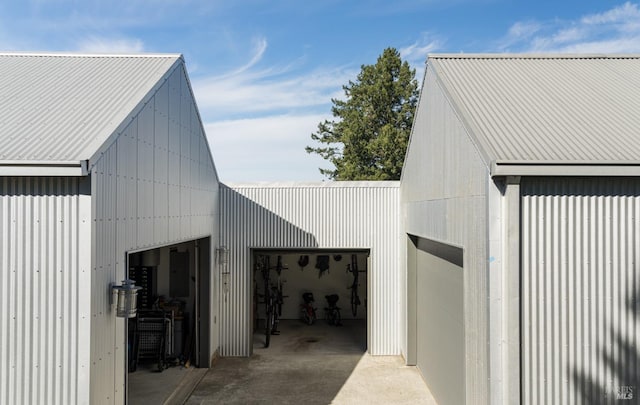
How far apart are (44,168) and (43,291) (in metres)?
1.10

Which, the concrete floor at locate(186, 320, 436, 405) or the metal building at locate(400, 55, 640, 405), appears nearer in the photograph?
the metal building at locate(400, 55, 640, 405)

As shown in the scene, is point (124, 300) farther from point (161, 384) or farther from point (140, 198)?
point (161, 384)

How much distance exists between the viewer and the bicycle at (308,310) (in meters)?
13.1

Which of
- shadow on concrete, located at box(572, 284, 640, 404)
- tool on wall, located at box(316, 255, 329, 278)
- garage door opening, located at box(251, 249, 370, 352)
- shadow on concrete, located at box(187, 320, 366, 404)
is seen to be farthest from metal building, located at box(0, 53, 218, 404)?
tool on wall, located at box(316, 255, 329, 278)

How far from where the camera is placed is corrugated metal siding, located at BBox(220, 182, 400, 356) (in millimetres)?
9828

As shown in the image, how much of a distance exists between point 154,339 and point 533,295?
24.5ft

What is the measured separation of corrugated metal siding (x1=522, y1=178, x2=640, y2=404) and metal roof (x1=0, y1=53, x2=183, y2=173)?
4262 millimetres

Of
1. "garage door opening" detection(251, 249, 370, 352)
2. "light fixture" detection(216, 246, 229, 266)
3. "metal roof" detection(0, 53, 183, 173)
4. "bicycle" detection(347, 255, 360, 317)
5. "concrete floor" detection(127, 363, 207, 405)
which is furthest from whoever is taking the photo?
"bicycle" detection(347, 255, 360, 317)

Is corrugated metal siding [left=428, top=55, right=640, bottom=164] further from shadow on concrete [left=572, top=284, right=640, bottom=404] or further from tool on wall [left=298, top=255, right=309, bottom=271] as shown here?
tool on wall [left=298, top=255, right=309, bottom=271]

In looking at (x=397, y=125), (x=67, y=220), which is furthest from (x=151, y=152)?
(x=397, y=125)

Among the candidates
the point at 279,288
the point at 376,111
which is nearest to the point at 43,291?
the point at 279,288

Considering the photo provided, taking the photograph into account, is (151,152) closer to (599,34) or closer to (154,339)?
(154,339)

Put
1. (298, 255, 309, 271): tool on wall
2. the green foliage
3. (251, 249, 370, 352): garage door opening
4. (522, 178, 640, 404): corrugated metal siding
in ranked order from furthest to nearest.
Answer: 1. the green foliage
2. (298, 255, 309, 271): tool on wall
3. (251, 249, 370, 352): garage door opening
4. (522, 178, 640, 404): corrugated metal siding

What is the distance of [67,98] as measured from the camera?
5.54 m
